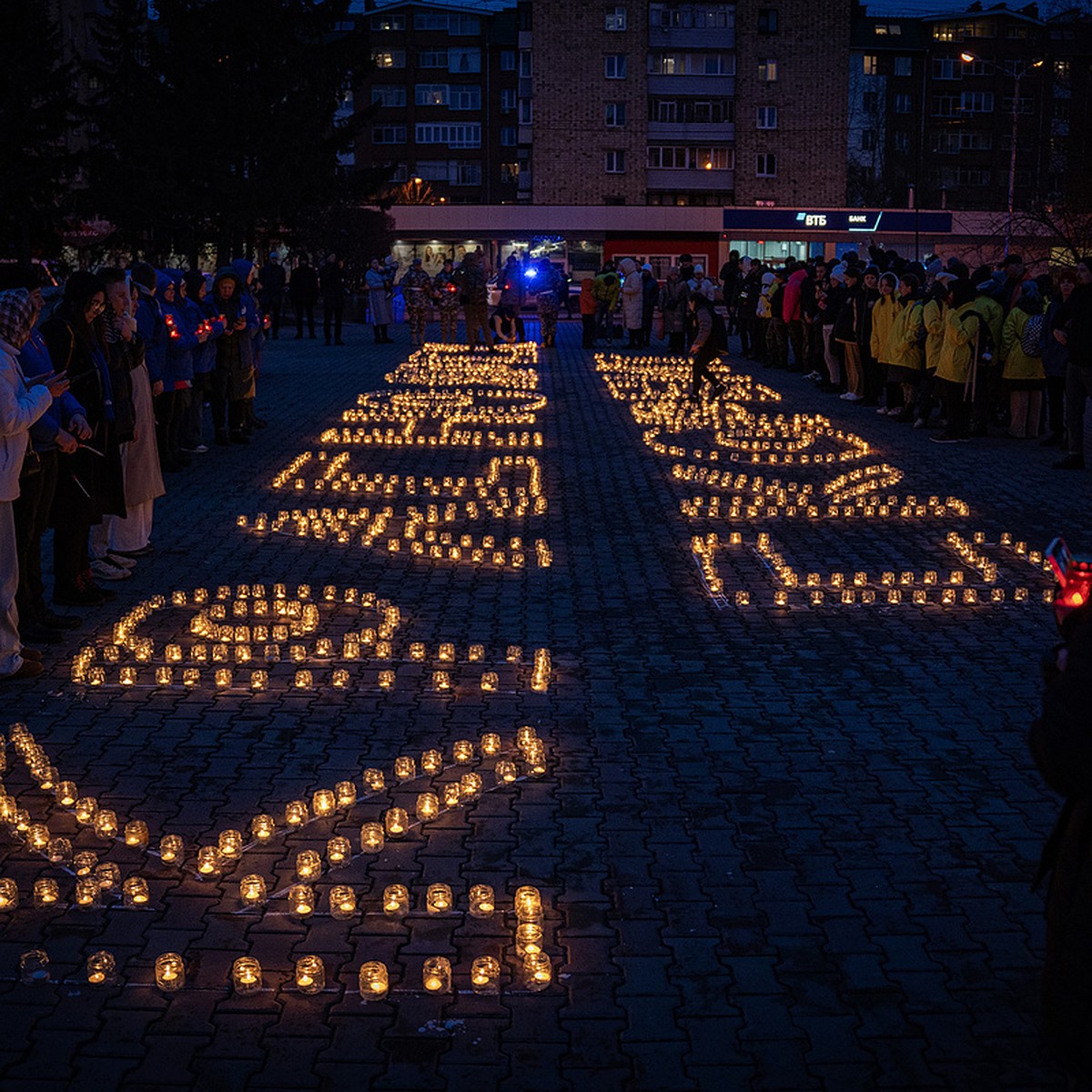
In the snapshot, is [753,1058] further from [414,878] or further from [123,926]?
[123,926]

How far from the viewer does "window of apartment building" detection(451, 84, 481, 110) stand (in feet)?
346

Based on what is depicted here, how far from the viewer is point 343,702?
801 cm

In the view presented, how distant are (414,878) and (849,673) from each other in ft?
11.8

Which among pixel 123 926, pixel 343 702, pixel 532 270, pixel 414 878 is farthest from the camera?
pixel 532 270

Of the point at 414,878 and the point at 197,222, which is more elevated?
the point at 197,222

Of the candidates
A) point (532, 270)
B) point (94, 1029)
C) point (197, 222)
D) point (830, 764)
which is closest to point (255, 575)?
point (830, 764)

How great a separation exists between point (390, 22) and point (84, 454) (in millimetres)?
104015

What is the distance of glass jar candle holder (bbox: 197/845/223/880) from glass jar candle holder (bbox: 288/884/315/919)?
373 mm

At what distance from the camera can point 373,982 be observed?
190 inches

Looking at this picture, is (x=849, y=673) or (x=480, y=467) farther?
(x=480, y=467)

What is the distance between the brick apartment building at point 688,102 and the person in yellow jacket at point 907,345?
60.6 m

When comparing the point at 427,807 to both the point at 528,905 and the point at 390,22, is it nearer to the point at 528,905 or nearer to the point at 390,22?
the point at 528,905

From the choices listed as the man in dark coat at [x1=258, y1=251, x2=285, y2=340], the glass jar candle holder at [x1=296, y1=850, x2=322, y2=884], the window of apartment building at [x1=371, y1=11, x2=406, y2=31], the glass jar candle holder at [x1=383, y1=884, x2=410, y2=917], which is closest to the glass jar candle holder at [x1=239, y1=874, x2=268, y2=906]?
the glass jar candle holder at [x1=296, y1=850, x2=322, y2=884]

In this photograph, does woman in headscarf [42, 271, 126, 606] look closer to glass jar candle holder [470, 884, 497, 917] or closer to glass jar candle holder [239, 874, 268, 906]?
glass jar candle holder [239, 874, 268, 906]
